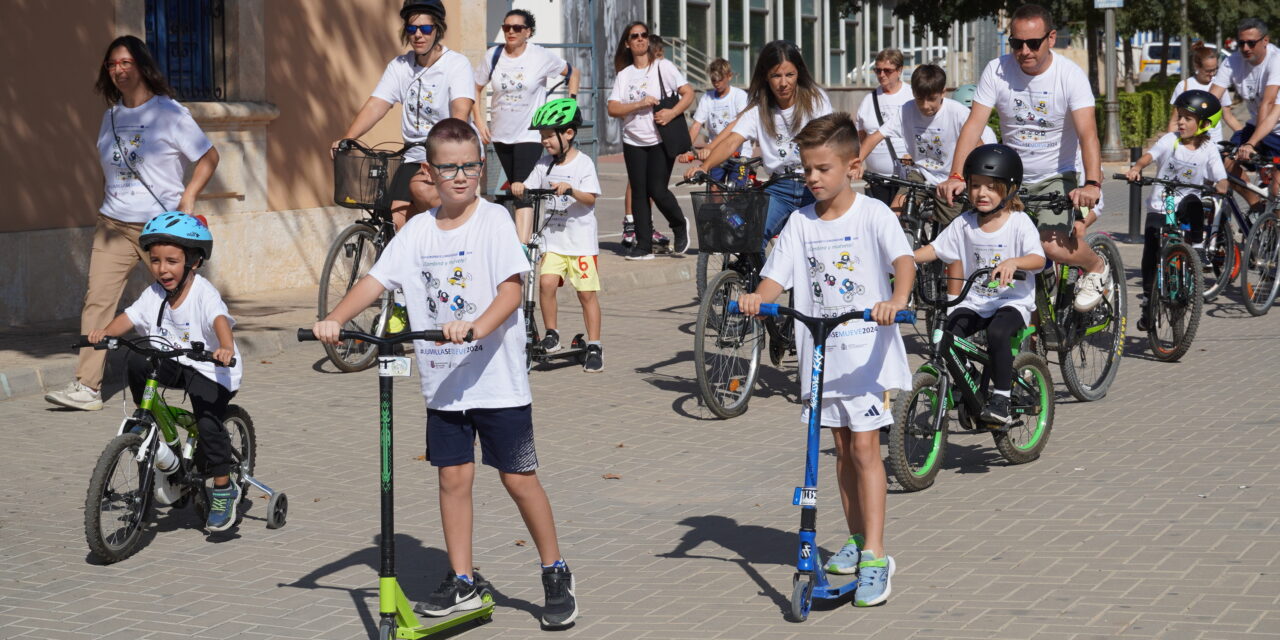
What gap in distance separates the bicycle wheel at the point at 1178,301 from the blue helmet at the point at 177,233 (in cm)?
627

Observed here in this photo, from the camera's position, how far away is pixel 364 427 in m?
8.75

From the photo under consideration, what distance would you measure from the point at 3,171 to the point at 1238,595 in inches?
334

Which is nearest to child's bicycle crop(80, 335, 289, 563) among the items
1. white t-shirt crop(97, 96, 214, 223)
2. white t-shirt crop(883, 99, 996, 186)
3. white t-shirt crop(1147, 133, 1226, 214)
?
white t-shirt crop(97, 96, 214, 223)

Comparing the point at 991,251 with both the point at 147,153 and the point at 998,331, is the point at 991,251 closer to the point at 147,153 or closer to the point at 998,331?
the point at 998,331

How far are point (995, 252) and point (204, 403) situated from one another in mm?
3576

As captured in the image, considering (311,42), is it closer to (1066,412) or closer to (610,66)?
(1066,412)

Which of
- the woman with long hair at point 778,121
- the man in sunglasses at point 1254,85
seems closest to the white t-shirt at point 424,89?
the woman with long hair at point 778,121

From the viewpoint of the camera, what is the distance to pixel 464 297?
17.8ft

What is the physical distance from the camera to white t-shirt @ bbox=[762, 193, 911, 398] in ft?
18.9

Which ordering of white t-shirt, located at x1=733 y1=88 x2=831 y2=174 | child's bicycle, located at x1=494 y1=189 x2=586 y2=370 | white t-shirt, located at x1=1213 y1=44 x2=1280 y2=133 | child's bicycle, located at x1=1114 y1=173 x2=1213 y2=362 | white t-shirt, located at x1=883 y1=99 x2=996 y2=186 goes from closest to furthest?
white t-shirt, located at x1=733 y1=88 x2=831 y2=174 → child's bicycle, located at x1=494 y1=189 x2=586 y2=370 → child's bicycle, located at x1=1114 y1=173 x2=1213 y2=362 → white t-shirt, located at x1=883 y1=99 x2=996 y2=186 → white t-shirt, located at x1=1213 y1=44 x2=1280 y2=133

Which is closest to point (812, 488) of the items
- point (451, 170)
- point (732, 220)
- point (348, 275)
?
point (451, 170)

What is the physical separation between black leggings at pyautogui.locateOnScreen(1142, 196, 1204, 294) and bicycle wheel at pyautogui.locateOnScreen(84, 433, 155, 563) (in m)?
6.69

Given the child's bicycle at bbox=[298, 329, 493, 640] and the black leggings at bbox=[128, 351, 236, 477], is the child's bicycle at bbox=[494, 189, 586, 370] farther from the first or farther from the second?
the child's bicycle at bbox=[298, 329, 493, 640]

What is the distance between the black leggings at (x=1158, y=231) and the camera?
36.2ft
